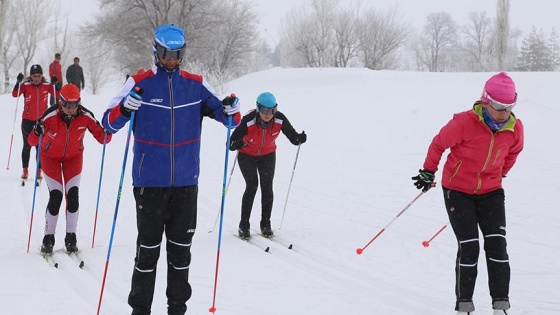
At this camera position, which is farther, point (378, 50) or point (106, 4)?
point (378, 50)

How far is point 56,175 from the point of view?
21.3 ft

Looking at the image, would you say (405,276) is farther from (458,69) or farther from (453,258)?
(458,69)

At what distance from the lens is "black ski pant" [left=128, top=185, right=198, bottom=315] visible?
13.5 feet

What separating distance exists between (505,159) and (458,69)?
7253 cm

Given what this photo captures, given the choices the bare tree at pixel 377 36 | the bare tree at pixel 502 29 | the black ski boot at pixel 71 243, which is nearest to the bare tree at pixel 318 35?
the bare tree at pixel 377 36

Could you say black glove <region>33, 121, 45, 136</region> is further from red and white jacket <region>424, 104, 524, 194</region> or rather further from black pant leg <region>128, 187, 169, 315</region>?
red and white jacket <region>424, 104, 524, 194</region>

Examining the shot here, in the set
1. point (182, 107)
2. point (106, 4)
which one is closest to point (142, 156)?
point (182, 107)

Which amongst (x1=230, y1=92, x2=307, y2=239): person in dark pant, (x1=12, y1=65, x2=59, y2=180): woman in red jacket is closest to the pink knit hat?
(x1=230, y1=92, x2=307, y2=239): person in dark pant

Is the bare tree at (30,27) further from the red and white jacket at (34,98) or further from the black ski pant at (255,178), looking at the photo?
the black ski pant at (255,178)

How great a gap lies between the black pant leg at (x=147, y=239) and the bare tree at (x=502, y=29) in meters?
29.6

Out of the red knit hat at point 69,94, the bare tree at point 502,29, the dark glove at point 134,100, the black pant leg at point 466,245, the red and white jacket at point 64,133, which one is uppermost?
the bare tree at point 502,29

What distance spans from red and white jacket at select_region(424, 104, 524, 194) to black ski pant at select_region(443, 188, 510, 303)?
0.11 m

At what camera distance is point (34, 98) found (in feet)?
34.2

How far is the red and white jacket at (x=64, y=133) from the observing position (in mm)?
6395
